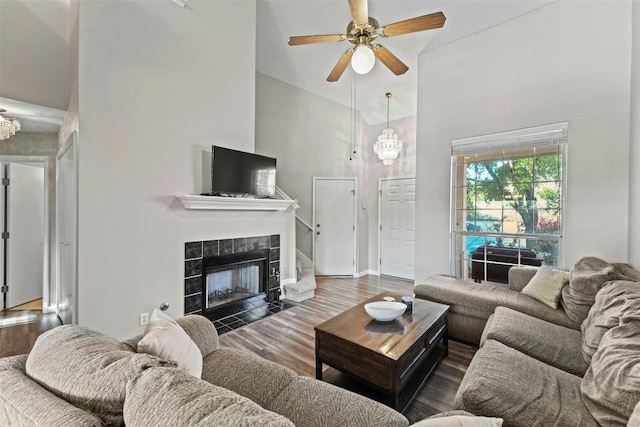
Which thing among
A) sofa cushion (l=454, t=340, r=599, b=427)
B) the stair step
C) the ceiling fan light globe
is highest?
the ceiling fan light globe

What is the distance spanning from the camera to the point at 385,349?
172cm

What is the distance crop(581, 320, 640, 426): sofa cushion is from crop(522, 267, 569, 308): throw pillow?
113cm

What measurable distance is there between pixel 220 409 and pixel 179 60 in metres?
3.33

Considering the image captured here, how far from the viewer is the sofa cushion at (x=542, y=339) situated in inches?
67.2

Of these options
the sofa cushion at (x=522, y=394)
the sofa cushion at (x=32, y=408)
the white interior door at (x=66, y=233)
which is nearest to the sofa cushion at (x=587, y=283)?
the sofa cushion at (x=522, y=394)

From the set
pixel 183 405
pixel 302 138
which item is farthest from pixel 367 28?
pixel 302 138

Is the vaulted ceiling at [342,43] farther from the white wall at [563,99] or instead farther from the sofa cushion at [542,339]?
the sofa cushion at [542,339]

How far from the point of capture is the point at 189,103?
3000mm

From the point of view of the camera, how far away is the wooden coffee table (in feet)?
5.51

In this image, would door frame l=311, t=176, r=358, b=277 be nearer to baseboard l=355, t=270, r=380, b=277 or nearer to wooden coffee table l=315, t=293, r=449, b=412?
baseboard l=355, t=270, r=380, b=277

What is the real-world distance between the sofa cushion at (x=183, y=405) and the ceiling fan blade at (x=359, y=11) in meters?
2.42

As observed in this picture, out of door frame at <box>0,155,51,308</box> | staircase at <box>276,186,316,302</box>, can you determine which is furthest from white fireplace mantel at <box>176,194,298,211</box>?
door frame at <box>0,155,51,308</box>

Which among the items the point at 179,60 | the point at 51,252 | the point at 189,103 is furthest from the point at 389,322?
the point at 51,252

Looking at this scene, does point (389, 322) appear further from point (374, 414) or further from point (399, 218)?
point (399, 218)
